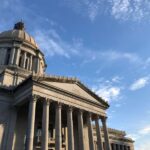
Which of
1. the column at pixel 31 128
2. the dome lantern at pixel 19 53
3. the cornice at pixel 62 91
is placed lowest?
the column at pixel 31 128

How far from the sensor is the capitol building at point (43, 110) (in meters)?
26.7

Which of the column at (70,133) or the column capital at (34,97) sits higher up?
the column capital at (34,97)

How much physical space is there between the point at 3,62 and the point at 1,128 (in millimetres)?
17000

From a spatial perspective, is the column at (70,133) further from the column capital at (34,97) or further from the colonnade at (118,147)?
the colonnade at (118,147)

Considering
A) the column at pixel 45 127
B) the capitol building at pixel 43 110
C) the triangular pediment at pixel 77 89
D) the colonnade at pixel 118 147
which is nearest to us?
the column at pixel 45 127

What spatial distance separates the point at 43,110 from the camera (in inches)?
1067

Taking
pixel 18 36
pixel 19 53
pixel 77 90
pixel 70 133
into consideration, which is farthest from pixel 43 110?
pixel 18 36

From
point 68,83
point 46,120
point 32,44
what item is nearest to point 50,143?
point 46,120

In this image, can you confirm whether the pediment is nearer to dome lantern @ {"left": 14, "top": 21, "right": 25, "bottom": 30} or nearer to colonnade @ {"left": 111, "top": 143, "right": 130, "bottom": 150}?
colonnade @ {"left": 111, "top": 143, "right": 130, "bottom": 150}

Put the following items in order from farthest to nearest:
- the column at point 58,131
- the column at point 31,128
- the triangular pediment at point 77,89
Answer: the triangular pediment at point 77,89
the column at point 58,131
the column at point 31,128

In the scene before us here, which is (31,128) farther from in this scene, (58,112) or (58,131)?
(58,112)

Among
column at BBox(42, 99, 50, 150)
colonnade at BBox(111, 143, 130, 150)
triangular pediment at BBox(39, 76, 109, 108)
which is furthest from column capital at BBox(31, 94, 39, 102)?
colonnade at BBox(111, 143, 130, 150)

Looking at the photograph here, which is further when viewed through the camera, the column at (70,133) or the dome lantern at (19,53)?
the dome lantern at (19,53)

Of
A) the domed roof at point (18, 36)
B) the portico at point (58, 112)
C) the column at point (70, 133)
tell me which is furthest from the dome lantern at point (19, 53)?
the column at point (70, 133)
